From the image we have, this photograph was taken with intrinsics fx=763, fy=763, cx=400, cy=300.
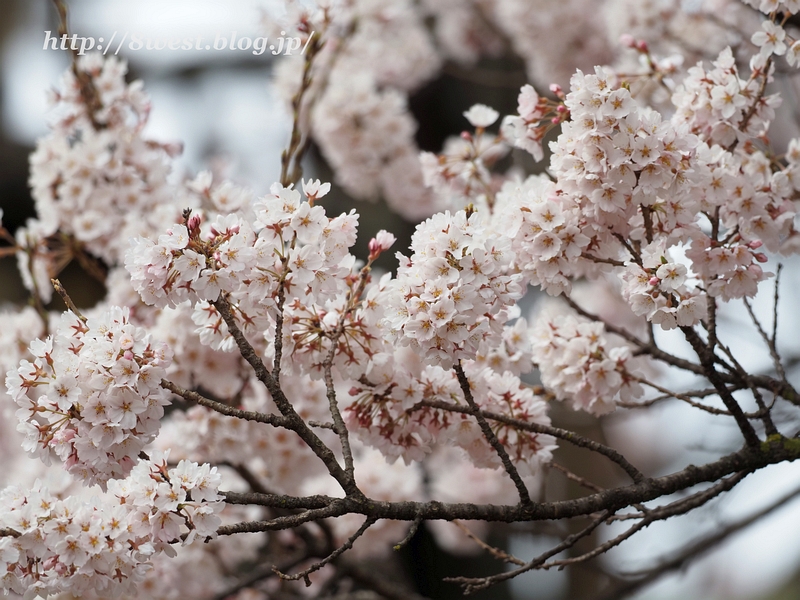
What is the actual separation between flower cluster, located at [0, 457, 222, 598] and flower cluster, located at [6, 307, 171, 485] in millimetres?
62

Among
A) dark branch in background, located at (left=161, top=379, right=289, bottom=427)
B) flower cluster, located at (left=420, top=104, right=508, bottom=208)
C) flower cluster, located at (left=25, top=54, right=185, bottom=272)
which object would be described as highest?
flower cluster, located at (left=25, top=54, right=185, bottom=272)

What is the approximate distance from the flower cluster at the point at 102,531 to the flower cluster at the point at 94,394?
0.06m

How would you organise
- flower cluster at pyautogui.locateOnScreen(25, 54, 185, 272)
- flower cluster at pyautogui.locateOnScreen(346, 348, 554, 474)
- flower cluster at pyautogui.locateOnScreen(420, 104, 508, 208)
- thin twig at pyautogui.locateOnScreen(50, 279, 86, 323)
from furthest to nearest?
1. flower cluster at pyautogui.locateOnScreen(25, 54, 185, 272)
2. flower cluster at pyautogui.locateOnScreen(420, 104, 508, 208)
3. flower cluster at pyautogui.locateOnScreen(346, 348, 554, 474)
4. thin twig at pyautogui.locateOnScreen(50, 279, 86, 323)

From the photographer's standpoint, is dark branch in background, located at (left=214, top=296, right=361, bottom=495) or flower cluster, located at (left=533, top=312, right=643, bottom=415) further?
flower cluster, located at (left=533, top=312, right=643, bottom=415)

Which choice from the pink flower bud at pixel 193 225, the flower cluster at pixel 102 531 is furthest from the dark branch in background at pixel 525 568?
the pink flower bud at pixel 193 225

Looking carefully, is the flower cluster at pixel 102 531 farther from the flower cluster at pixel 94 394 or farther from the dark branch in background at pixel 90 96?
the dark branch in background at pixel 90 96

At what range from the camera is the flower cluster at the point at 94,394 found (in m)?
1.40

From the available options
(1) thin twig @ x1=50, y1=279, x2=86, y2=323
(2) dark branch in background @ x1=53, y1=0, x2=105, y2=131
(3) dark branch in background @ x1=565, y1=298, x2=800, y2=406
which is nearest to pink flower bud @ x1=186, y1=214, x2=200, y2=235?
(1) thin twig @ x1=50, y1=279, x2=86, y2=323

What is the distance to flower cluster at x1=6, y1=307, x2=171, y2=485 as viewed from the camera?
4.60 feet

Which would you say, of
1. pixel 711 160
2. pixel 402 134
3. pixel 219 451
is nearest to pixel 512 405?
pixel 711 160

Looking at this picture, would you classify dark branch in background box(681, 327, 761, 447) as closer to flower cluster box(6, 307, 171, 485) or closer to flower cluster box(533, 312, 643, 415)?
flower cluster box(533, 312, 643, 415)

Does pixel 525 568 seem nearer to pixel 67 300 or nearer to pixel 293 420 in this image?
pixel 293 420

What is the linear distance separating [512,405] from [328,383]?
512mm

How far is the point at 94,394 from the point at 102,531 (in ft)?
0.85
